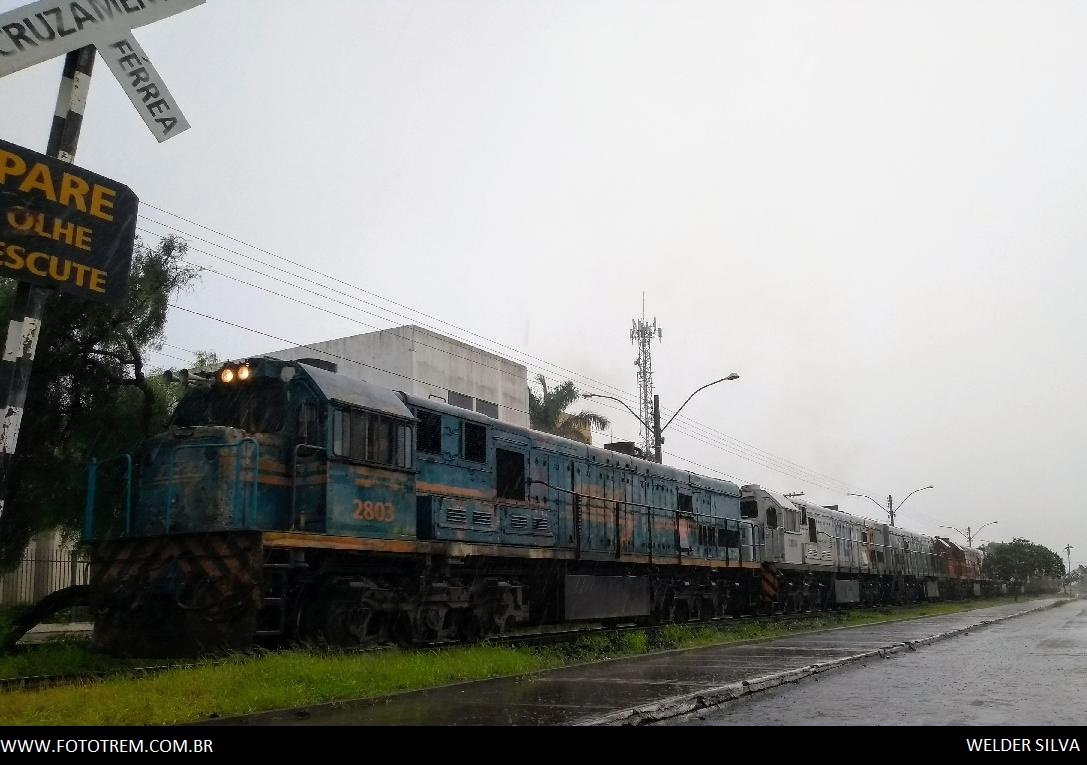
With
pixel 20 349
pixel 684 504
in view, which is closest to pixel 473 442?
pixel 20 349

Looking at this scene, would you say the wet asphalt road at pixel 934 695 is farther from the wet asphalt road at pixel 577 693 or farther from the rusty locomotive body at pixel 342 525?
the rusty locomotive body at pixel 342 525

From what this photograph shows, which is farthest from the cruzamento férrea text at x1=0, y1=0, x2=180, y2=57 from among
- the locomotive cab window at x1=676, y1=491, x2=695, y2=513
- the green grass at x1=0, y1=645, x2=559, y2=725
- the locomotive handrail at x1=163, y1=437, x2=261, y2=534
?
the locomotive cab window at x1=676, y1=491, x2=695, y2=513

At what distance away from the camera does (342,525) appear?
11773mm

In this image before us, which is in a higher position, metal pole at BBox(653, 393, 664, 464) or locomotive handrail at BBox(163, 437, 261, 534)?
metal pole at BBox(653, 393, 664, 464)

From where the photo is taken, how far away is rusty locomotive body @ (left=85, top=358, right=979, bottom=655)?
11023 millimetres

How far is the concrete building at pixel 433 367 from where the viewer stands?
39.1m

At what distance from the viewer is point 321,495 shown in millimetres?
11750

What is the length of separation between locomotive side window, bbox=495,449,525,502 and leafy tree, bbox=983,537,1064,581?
87.8 meters

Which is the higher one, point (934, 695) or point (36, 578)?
point (36, 578)

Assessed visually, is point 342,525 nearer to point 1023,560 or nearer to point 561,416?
point 561,416

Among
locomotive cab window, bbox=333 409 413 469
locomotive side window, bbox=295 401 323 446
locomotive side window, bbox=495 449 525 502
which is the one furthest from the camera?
locomotive side window, bbox=495 449 525 502

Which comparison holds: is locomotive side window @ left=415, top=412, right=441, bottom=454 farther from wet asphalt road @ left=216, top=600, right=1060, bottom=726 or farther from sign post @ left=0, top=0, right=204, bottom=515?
sign post @ left=0, top=0, right=204, bottom=515

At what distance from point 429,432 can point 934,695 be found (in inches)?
315

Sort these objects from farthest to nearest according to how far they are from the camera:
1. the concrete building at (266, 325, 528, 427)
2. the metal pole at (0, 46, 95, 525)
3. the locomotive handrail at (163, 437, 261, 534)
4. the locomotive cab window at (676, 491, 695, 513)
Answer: the concrete building at (266, 325, 528, 427) < the locomotive cab window at (676, 491, 695, 513) < the locomotive handrail at (163, 437, 261, 534) < the metal pole at (0, 46, 95, 525)
